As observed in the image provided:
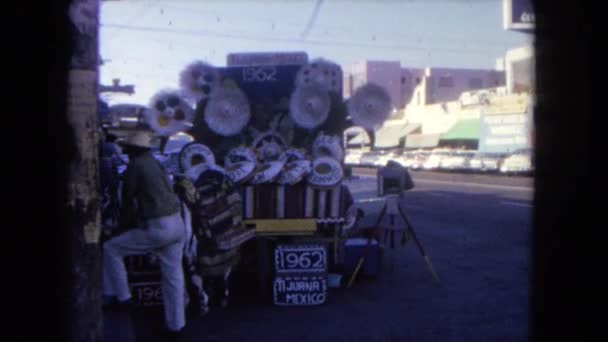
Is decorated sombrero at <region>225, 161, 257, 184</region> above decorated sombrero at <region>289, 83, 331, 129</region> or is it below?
below

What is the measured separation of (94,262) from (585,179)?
14.2 ft

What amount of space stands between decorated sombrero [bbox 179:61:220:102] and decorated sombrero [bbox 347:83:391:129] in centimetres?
189

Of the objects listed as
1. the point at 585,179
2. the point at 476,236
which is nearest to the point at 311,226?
the point at 585,179

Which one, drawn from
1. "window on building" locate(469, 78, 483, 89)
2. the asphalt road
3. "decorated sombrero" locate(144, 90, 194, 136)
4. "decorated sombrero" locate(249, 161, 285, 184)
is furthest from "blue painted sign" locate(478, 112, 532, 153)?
"window on building" locate(469, 78, 483, 89)

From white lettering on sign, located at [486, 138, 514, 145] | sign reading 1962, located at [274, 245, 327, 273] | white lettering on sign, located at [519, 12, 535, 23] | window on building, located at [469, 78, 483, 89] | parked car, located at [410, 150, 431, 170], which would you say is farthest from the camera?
window on building, located at [469, 78, 483, 89]

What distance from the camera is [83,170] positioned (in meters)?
3.81

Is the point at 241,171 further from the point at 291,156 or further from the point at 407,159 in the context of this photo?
the point at 407,159

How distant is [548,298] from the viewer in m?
6.84

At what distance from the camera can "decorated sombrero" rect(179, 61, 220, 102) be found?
336 inches

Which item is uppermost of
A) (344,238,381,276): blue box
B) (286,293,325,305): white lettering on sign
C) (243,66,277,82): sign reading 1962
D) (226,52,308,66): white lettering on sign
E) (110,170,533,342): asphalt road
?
(226,52,308,66): white lettering on sign

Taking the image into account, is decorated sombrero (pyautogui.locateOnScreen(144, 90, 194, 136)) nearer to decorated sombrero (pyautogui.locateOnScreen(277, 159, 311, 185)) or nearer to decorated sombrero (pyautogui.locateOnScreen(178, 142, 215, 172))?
decorated sombrero (pyautogui.locateOnScreen(178, 142, 215, 172))

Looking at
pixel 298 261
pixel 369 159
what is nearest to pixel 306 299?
pixel 298 261

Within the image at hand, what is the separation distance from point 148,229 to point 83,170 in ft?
5.76

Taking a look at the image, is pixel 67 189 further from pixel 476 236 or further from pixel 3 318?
pixel 476 236
